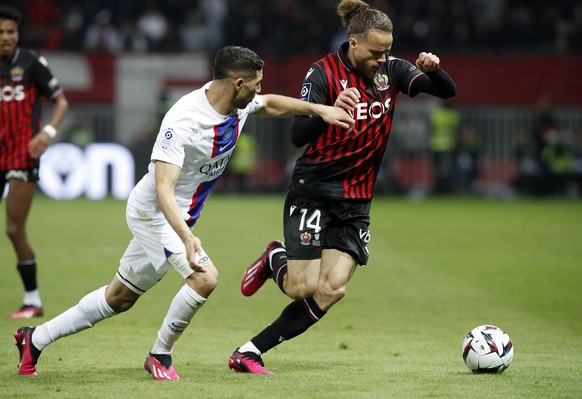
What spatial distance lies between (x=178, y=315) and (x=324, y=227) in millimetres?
1294

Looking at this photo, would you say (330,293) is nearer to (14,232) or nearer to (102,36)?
(14,232)

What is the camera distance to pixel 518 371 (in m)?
7.12

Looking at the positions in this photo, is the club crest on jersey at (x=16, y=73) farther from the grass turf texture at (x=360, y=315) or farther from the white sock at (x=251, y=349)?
the white sock at (x=251, y=349)

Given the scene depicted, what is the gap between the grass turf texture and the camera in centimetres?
657

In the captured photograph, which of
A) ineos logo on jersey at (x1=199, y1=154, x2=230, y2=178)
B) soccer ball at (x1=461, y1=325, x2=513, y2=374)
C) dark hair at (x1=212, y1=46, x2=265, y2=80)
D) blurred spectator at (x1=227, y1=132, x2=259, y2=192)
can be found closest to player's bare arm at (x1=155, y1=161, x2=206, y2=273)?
ineos logo on jersey at (x1=199, y1=154, x2=230, y2=178)

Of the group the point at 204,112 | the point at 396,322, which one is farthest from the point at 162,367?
the point at 396,322

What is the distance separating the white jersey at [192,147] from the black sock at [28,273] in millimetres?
3198

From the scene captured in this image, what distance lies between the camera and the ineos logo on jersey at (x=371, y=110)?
7.28 m

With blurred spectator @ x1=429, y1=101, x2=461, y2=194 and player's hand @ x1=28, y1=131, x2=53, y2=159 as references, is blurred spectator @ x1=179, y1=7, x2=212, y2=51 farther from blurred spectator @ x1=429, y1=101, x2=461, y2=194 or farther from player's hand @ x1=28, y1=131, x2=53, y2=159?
player's hand @ x1=28, y1=131, x2=53, y2=159

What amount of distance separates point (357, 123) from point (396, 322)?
111 inches

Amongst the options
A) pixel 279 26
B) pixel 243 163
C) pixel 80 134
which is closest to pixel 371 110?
pixel 80 134

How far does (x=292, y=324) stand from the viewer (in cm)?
716

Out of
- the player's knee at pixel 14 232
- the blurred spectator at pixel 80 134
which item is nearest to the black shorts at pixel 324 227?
the player's knee at pixel 14 232

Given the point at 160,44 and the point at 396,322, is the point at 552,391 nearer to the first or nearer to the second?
the point at 396,322
